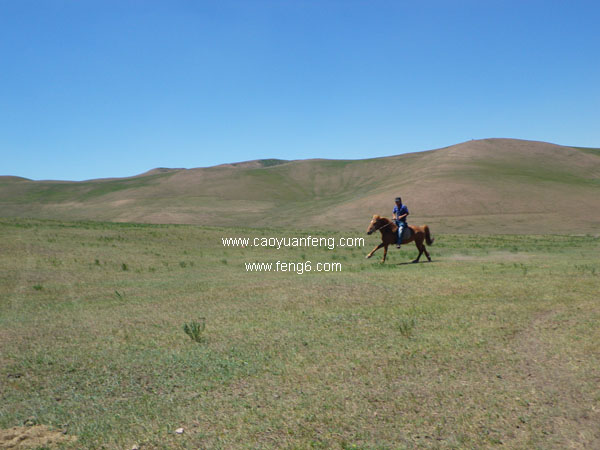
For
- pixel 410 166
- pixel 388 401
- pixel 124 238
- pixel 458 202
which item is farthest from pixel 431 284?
pixel 410 166

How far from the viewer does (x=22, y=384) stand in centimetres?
718

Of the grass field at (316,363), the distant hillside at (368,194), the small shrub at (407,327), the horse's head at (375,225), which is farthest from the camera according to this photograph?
the distant hillside at (368,194)

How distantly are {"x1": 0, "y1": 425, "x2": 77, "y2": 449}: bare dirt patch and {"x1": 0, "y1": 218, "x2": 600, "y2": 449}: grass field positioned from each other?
0.50 feet

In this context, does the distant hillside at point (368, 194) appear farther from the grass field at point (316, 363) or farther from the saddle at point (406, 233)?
the grass field at point (316, 363)

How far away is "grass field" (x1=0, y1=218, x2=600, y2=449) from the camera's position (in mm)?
5500

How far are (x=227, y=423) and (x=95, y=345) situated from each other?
4.53 m

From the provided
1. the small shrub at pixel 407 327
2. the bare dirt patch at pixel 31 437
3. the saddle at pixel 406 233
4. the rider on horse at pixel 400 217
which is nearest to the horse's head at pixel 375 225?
the rider on horse at pixel 400 217

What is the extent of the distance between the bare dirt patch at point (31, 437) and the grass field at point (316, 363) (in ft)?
0.50

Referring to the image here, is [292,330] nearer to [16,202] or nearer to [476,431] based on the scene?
[476,431]

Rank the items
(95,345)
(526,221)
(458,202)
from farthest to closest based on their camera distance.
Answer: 1. (458,202)
2. (526,221)
3. (95,345)

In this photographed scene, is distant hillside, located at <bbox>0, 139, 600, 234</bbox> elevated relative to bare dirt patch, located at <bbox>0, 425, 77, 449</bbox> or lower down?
elevated

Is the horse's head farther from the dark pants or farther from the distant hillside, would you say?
the distant hillside

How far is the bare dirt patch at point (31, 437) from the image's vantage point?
5.27m

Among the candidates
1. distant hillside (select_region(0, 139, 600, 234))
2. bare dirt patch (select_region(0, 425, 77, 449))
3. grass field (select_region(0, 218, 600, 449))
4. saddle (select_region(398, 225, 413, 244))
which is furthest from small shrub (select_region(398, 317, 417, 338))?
distant hillside (select_region(0, 139, 600, 234))
